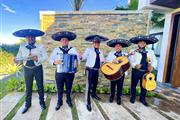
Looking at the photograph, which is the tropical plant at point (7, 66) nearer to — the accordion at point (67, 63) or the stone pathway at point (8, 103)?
the stone pathway at point (8, 103)

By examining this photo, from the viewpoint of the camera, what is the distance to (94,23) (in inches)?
211

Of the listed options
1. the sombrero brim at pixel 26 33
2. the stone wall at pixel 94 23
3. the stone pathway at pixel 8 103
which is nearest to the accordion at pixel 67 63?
the sombrero brim at pixel 26 33

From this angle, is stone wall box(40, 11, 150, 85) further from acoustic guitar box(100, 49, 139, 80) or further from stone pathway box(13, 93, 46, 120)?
stone pathway box(13, 93, 46, 120)

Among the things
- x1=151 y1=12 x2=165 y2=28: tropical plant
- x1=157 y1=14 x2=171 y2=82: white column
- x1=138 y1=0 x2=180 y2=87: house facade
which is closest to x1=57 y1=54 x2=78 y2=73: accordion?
x1=138 y1=0 x2=180 y2=87: house facade

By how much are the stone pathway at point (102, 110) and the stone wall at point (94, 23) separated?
1.88m

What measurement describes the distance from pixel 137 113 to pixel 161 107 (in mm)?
826

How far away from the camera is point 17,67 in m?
7.12

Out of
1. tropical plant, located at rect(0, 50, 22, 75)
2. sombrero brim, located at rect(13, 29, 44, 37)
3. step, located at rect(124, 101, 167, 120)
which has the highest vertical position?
sombrero brim, located at rect(13, 29, 44, 37)

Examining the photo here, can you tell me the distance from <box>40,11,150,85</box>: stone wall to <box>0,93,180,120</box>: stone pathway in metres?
1.88

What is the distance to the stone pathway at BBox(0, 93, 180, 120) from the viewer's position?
11.7 feet

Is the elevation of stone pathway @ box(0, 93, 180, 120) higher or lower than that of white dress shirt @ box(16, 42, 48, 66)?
lower

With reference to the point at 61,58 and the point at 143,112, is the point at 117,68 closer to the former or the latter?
the point at 143,112

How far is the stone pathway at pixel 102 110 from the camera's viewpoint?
3.58 meters

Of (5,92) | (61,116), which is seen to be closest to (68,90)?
(61,116)
